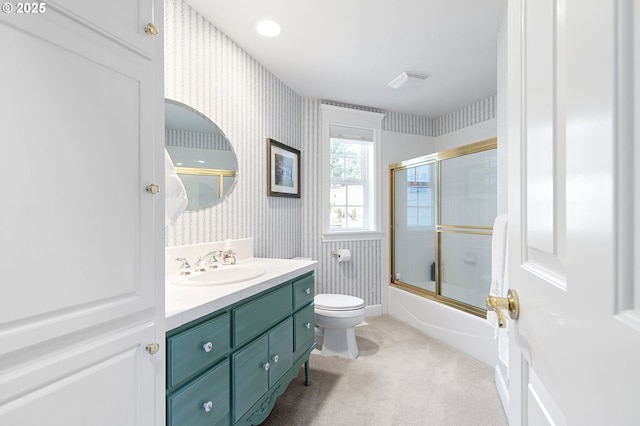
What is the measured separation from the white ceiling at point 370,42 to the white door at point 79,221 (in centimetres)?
124

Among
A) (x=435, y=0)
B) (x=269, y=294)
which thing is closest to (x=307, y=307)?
(x=269, y=294)

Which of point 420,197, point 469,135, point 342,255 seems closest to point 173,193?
point 342,255

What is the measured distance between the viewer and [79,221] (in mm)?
729

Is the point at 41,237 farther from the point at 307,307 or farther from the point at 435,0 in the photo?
the point at 435,0

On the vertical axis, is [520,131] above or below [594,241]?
above

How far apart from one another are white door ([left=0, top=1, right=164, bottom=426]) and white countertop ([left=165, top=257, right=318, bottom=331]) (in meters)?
0.11

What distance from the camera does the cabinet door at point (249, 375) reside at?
1.33m

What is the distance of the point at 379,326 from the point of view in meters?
3.29

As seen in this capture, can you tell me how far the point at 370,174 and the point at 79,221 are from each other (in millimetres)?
3231

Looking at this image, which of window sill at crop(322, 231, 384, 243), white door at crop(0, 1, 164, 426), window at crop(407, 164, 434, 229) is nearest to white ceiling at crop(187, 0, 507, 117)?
window at crop(407, 164, 434, 229)

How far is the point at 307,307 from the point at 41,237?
61.9 inches

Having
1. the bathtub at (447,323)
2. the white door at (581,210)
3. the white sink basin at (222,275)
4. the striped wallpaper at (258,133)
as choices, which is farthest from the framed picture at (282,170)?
the white door at (581,210)

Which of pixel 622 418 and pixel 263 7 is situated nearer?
pixel 622 418

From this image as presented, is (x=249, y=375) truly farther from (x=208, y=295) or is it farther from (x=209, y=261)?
(x=209, y=261)
